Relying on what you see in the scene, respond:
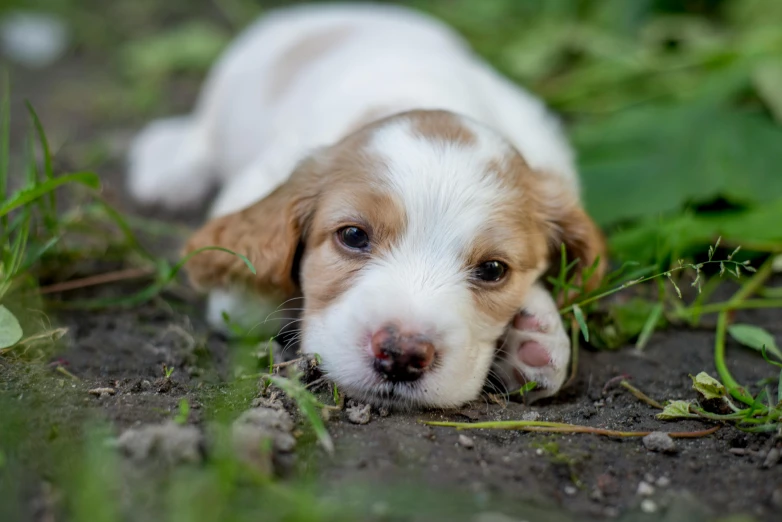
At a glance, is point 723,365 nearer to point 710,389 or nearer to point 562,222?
point 710,389

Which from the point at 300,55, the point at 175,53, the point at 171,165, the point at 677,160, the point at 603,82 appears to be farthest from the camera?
the point at 175,53

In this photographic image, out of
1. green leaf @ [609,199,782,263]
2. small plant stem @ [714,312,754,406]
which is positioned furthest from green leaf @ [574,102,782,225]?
small plant stem @ [714,312,754,406]

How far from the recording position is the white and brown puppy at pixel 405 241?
2.71m

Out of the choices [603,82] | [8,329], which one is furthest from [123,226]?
[603,82]

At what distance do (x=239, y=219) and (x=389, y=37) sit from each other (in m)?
2.18

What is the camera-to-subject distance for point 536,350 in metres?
3.06

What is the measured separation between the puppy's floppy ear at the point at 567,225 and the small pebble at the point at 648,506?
4.41 ft

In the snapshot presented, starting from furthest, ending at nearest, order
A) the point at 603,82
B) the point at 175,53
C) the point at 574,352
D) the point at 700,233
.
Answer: the point at 175,53 → the point at 603,82 → the point at 700,233 → the point at 574,352

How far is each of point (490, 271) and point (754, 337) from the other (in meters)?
1.23

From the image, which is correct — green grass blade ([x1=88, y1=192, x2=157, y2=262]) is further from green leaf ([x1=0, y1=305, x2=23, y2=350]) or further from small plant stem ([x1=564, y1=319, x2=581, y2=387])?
small plant stem ([x1=564, y1=319, x2=581, y2=387])

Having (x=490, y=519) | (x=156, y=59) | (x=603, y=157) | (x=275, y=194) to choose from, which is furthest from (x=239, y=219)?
(x=156, y=59)

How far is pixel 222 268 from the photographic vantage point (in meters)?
3.38

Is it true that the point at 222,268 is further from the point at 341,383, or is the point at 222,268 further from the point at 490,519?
the point at 490,519

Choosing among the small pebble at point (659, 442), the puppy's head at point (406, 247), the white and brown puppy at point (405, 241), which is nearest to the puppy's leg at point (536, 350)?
the white and brown puppy at point (405, 241)
